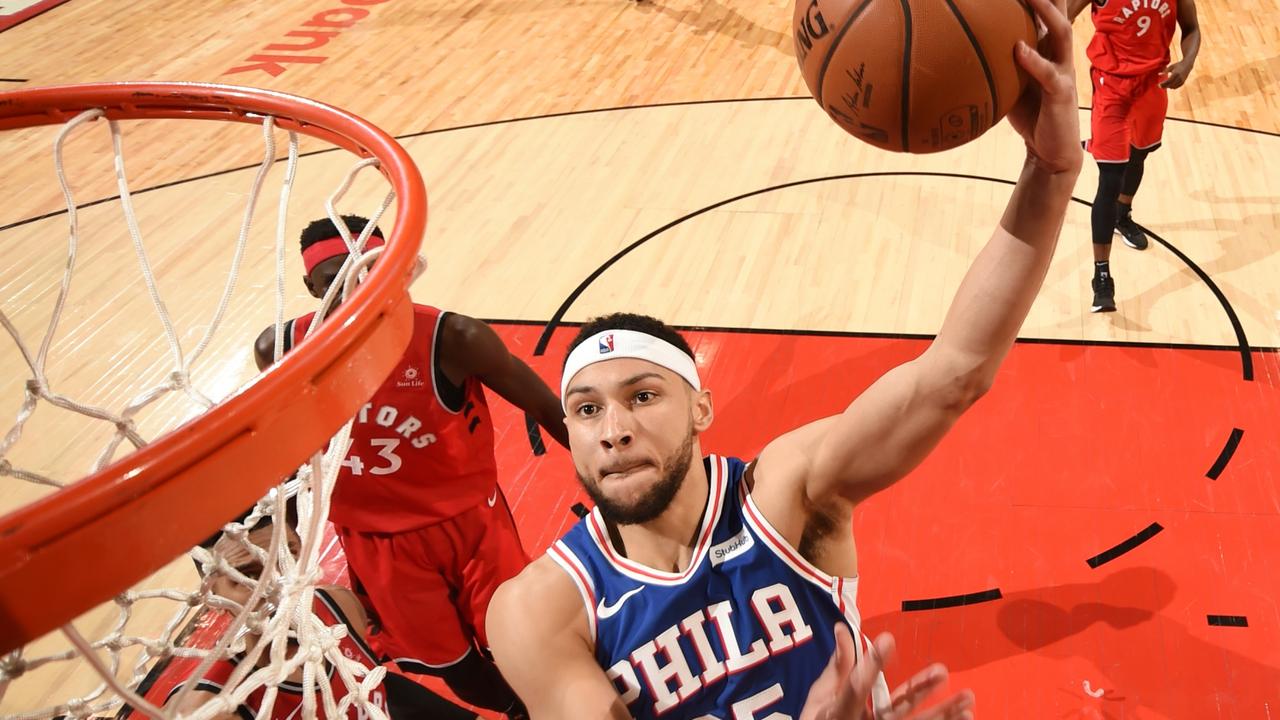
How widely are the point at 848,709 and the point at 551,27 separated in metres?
8.21

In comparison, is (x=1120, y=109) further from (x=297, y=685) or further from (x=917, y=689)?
(x=297, y=685)

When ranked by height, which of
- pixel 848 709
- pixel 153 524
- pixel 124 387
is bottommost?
pixel 124 387

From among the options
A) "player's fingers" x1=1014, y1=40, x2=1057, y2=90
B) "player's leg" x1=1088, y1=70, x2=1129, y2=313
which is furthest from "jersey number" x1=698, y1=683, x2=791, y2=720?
"player's leg" x1=1088, y1=70, x2=1129, y2=313

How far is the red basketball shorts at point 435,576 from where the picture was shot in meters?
3.23

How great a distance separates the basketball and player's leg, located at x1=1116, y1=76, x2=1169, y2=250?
347cm

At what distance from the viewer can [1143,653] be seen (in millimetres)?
3559

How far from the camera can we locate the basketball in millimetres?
1842

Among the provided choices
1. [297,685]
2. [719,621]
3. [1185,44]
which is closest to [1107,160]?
[1185,44]

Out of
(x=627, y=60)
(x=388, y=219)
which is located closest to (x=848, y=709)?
(x=388, y=219)

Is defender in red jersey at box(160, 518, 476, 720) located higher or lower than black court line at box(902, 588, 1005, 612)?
higher

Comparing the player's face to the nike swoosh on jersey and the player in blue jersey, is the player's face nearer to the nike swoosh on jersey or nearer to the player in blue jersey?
the player in blue jersey

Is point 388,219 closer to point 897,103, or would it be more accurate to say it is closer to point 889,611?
point 889,611

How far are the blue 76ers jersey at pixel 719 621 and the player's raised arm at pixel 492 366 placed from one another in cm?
104

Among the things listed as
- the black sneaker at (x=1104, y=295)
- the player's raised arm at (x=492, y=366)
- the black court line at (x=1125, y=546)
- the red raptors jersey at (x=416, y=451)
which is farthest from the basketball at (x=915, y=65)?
the black sneaker at (x=1104, y=295)
